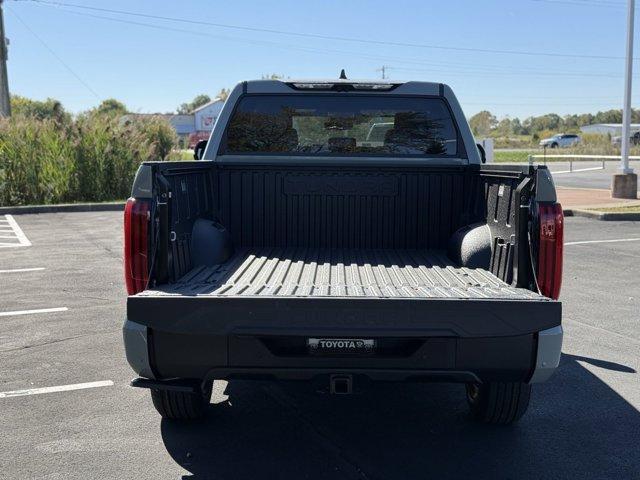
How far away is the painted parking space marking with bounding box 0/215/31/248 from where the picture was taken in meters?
11.9

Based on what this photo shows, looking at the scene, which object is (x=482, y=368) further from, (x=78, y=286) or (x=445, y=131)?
(x=78, y=286)

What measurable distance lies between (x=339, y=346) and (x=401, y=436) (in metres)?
1.09

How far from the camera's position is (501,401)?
13.3 ft

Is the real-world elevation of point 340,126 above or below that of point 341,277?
above

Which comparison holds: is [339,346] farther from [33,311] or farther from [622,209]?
[622,209]

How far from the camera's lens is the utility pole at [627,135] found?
17.1 m

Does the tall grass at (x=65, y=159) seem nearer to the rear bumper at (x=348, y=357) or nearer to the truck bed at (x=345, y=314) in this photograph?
the rear bumper at (x=348, y=357)

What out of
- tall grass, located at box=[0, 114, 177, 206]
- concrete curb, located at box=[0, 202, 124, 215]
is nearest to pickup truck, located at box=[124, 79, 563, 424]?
concrete curb, located at box=[0, 202, 124, 215]

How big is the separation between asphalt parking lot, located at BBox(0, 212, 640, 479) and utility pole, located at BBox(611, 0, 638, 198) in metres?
12.5

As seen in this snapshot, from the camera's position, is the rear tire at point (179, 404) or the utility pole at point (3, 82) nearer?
the rear tire at point (179, 404)

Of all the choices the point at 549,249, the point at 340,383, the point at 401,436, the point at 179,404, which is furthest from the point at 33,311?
the point at 549,249


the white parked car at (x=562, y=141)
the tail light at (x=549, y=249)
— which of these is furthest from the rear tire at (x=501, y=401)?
the white parked car at (x=562, y=141)

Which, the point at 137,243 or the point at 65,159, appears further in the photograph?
the point at 65,159

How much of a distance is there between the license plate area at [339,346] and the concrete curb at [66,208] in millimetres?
15767
